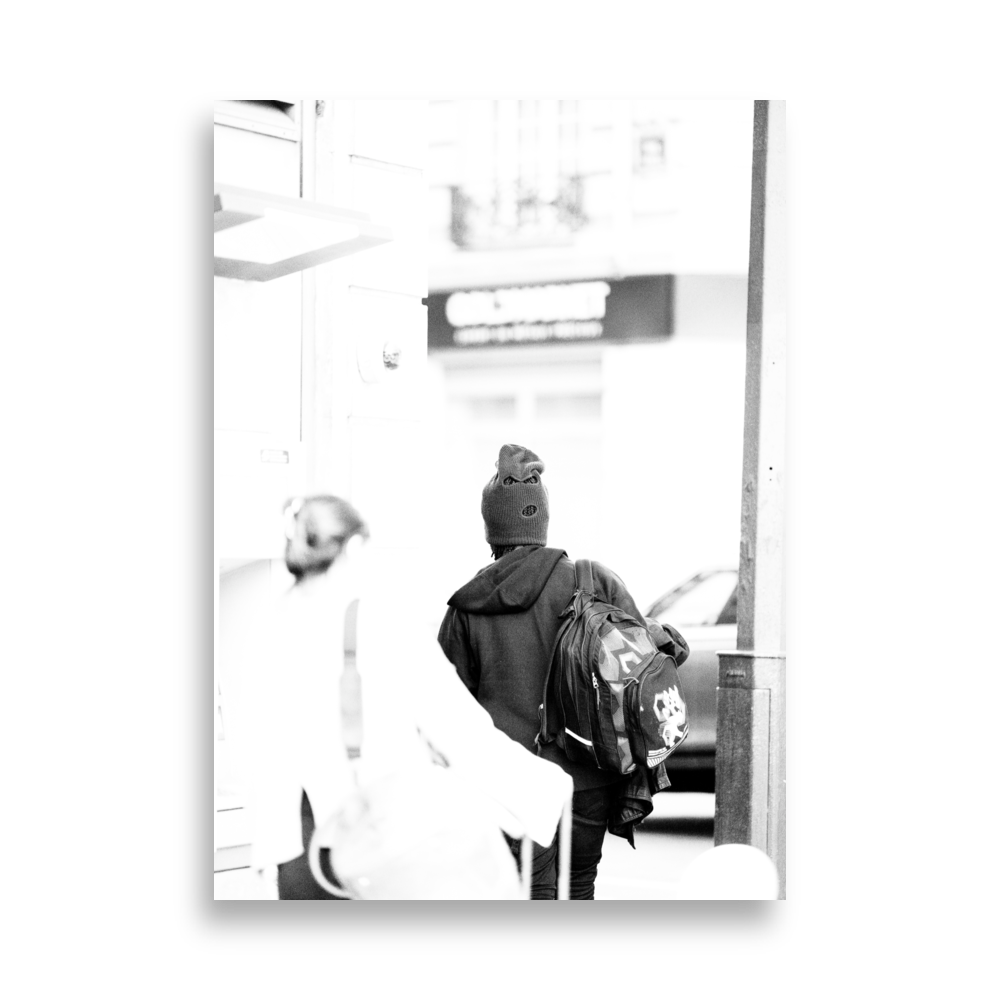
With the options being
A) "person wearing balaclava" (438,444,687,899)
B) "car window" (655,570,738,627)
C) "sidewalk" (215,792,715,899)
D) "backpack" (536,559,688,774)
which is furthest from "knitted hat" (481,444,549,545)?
"car window" (655,570,738,627)

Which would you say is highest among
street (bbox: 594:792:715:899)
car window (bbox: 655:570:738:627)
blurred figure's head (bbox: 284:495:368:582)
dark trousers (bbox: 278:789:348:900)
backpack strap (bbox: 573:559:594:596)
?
blurred figure's head (bbox: 284:495:368:582)

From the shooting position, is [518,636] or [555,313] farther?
[555,313]

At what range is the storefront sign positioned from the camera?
12.6m

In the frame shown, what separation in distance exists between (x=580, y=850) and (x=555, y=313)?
9.52m

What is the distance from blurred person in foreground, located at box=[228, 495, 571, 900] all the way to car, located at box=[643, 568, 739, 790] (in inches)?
145

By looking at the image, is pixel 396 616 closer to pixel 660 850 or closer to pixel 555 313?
pixel 660 850

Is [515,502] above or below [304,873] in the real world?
above

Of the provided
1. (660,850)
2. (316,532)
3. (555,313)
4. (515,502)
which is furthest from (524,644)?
(555,313)

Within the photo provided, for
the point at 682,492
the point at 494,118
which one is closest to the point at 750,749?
the point at 682,492

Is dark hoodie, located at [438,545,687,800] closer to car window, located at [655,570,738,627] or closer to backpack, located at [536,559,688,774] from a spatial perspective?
backpack, located at [536,559,688,774]

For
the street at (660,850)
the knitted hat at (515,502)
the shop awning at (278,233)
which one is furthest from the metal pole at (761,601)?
the street at (660,850)

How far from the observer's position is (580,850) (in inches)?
150

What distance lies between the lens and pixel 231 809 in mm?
3920

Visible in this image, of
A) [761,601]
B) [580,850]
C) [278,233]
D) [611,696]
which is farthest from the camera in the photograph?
[761,601]
